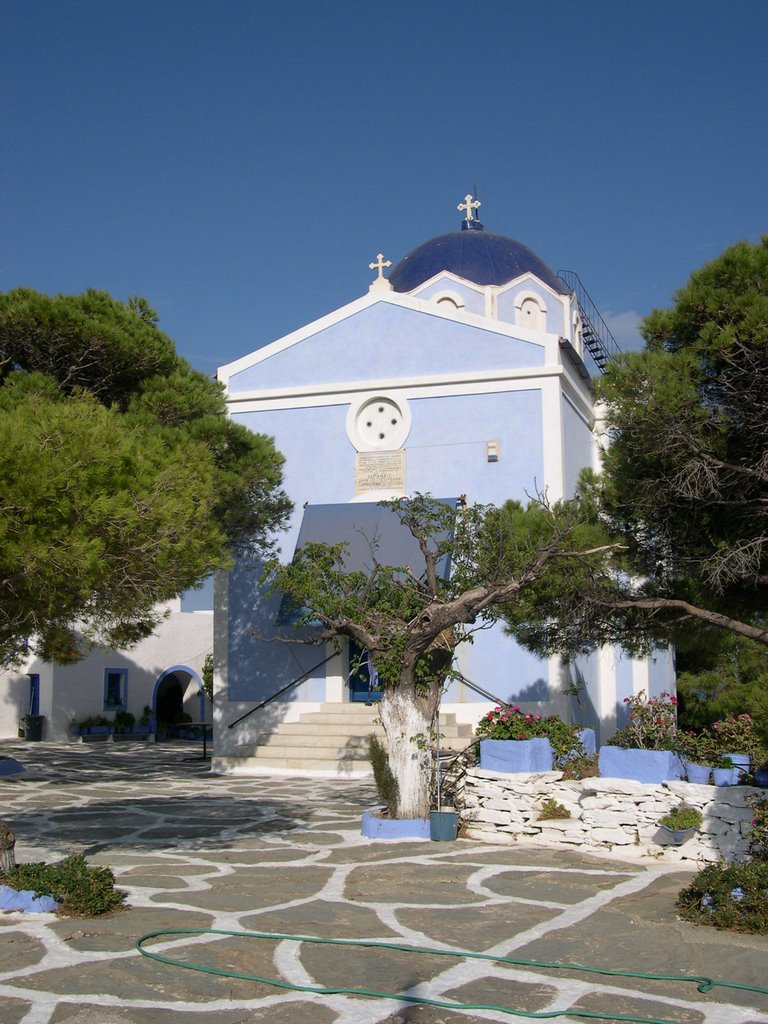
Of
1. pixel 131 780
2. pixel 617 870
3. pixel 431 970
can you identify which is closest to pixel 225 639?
pixel 131 780

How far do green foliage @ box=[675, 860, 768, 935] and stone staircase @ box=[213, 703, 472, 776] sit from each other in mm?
9602

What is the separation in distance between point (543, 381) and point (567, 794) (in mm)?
8883

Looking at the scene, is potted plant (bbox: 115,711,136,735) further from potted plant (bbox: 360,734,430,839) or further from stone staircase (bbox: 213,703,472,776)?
potted plant (bbox: 360,734,430,839)

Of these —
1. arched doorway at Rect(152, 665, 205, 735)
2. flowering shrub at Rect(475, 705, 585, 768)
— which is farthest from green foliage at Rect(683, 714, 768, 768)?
arched doorway at Rect(152, 665, 205, 735)

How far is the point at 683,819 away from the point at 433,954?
4.21m

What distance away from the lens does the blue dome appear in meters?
24.6

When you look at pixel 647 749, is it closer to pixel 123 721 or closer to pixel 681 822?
pixel 681 822

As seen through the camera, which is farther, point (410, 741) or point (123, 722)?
point (123, 722)

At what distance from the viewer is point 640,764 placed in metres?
11.1

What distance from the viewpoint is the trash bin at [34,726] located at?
2756 centimetres

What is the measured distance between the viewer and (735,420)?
10.1 m

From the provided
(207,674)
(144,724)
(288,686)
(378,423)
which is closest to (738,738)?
(288,686)

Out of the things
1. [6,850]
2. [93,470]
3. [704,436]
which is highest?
[704,436]

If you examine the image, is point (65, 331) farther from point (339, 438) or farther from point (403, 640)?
point (339, 438)
